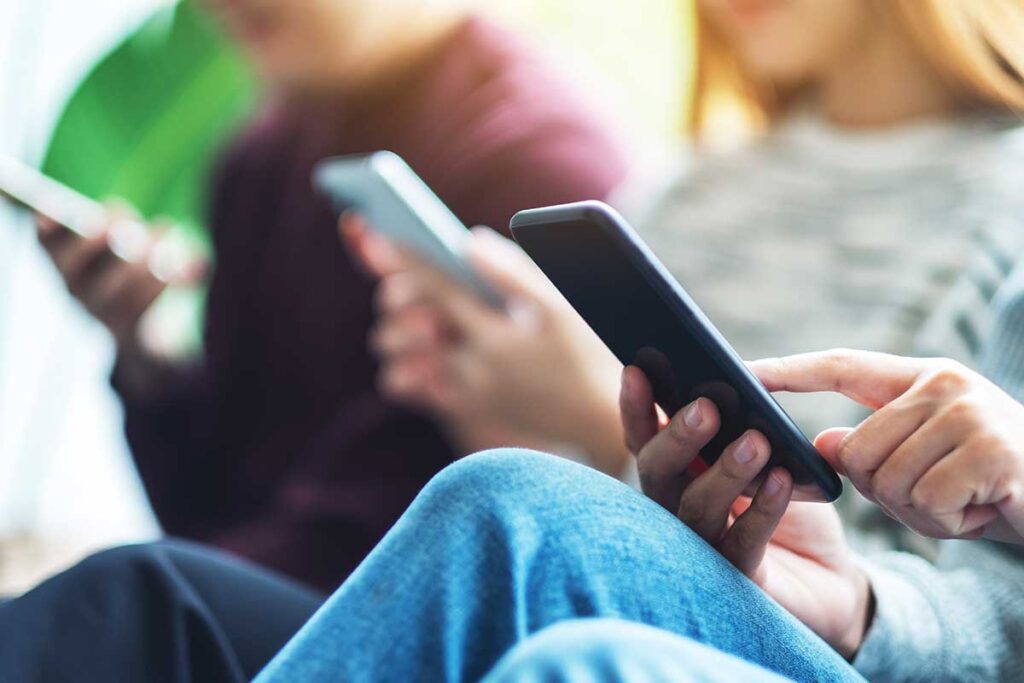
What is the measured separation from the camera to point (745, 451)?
0.48m

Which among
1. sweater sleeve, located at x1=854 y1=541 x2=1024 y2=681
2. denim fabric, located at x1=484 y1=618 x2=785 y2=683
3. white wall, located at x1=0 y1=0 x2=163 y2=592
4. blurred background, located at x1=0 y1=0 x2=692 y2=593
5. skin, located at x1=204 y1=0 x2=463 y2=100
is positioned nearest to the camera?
denim fabric, located at x1=484 y1=618 x2=785 y2=683

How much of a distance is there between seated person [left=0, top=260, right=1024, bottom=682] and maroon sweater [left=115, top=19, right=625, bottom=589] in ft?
1.44

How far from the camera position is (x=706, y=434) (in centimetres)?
50

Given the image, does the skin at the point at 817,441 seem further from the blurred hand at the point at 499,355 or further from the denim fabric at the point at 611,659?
the denim fabric at the point at 611,659

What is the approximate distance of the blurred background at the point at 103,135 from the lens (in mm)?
1455

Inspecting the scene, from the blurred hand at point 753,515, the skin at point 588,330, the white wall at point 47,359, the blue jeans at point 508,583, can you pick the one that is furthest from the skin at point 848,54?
the white wall at point 47,359

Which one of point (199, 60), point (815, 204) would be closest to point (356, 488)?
point (815, 204)

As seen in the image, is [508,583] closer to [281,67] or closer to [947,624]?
[947,624]

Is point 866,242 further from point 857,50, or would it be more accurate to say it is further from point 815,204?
point 857,50

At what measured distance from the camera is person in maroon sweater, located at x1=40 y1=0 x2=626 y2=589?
1082 millimetres

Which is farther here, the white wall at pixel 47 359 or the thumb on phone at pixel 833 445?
the white wall at pixel 47 359

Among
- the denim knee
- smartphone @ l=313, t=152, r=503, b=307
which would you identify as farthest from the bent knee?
smartphone @ l=313, t=152, r=503, b=307

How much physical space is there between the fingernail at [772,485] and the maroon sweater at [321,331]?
1.97 feet

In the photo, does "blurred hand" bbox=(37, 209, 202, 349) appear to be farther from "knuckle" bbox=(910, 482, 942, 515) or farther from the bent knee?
"knuckle" bbox=(910, 482, 942, 515)
